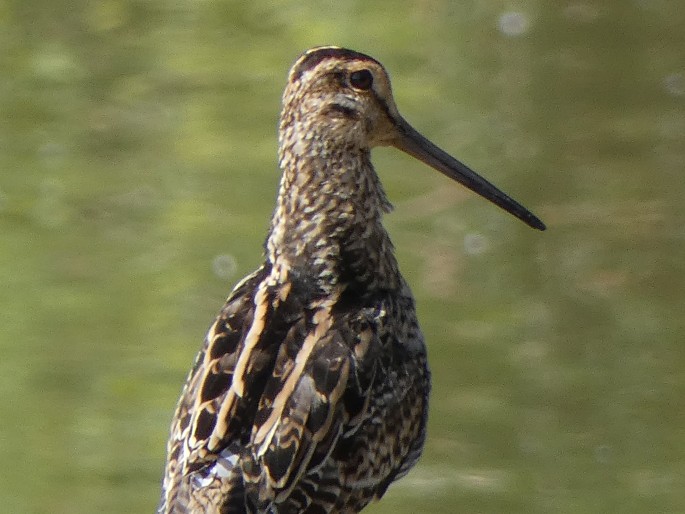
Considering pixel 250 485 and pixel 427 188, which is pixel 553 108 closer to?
pixel 427 188

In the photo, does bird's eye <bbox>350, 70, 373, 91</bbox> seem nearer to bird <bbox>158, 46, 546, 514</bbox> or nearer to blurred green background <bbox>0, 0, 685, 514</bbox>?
bird <bbox>158, 46, 546, 514</bbox>

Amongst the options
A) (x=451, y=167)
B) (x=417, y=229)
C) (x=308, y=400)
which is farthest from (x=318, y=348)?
(x=417, y=229)

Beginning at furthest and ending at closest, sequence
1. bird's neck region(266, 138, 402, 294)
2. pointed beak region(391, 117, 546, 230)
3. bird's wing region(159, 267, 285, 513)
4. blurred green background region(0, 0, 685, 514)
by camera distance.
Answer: blurred green background region(0, 0, 685, 514)
pointed beak region(391, 117, 546, 230)
bird's neck region(266, 138, 402, 294)
bird's wing region(159, 267, 285, 513)

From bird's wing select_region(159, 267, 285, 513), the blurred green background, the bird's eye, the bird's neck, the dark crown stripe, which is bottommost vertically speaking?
bird's wing select_region(159, 267, 285, 513)

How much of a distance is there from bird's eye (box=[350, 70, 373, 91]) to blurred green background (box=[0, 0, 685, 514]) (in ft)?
6.02

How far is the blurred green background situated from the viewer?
689 centimetres

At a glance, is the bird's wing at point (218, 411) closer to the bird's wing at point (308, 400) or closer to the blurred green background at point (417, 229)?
the bird's wing at point (308, 400)

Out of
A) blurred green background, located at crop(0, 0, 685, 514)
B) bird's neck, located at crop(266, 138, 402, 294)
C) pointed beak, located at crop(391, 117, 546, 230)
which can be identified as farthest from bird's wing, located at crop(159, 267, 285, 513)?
blurred green background, located at crop(0, 0, 685, 514)

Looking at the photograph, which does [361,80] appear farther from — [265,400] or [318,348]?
[265,400]

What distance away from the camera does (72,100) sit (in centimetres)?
988

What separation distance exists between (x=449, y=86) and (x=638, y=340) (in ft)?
8.64

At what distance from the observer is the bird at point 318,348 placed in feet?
15.1

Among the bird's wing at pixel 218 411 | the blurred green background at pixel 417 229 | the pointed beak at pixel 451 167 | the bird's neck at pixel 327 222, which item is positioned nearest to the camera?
→ the bird's wing at pixel 218 411

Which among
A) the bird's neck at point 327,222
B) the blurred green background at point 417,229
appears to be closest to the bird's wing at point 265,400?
the bird's neck at point 327,222
